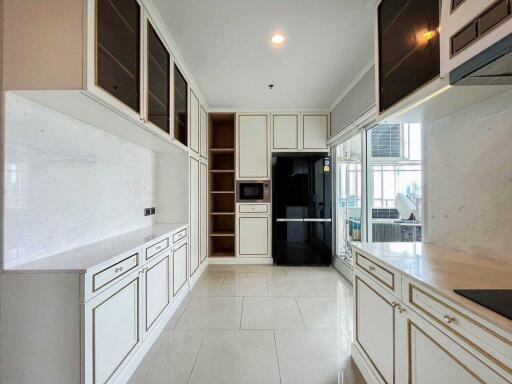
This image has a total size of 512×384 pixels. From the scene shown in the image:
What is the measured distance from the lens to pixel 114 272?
5.04 feet

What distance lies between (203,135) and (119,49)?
2.54 meters

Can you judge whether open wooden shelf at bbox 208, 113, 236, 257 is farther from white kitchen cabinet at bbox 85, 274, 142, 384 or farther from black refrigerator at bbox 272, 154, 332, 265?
white kitchen cabinet at bbox 85, 274, 142, 384

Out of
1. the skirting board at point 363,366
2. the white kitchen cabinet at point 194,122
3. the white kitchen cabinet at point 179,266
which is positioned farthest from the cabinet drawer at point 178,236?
the skirting board at point 363,366

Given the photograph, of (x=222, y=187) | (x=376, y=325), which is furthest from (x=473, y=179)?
(x=222, y=187)

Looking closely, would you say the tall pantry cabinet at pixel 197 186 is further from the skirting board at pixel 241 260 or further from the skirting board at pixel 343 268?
the skirting board at pixel 343 268

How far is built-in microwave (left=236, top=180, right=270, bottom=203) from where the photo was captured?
15.1 ft

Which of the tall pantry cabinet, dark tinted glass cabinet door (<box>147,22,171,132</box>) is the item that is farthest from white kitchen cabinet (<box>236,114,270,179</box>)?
dark tinted glass cabinet door (<box>147,22,171,132</box>)

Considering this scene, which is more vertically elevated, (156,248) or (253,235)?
(156,248)

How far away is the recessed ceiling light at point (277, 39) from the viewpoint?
→ 244 centimetres

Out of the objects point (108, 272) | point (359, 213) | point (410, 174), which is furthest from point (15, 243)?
point (359, 213)

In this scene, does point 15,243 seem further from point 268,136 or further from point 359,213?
point 268,136

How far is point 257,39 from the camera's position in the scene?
252cm

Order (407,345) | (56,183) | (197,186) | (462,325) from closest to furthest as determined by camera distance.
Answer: (462,325), (407,345), (56,183), (197,186)

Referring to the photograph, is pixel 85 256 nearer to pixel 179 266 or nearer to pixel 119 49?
pixel 119 49
